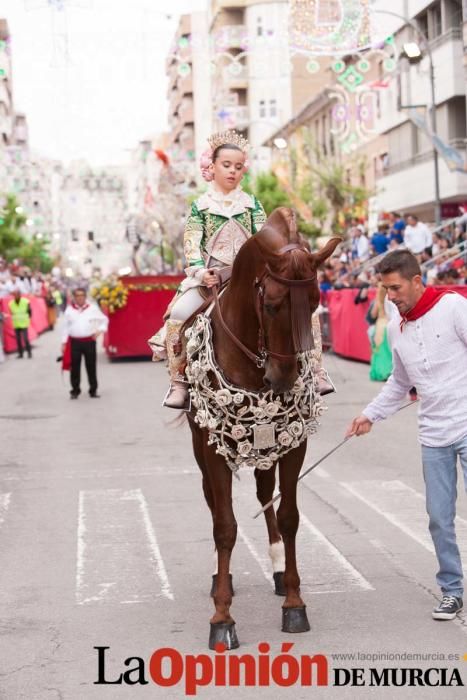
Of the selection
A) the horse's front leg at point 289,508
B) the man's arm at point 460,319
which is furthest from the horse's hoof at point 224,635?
the man's arm at point 460,319

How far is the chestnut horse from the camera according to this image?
18.2 feet

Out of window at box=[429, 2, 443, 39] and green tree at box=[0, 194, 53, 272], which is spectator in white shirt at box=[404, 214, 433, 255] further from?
green tree at box=[0, 194, 53, 272]

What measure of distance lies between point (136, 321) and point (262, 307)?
939 inches

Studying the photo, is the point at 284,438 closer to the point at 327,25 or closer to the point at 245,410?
the point at 245,410

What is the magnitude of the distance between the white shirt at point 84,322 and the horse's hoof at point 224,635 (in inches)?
582

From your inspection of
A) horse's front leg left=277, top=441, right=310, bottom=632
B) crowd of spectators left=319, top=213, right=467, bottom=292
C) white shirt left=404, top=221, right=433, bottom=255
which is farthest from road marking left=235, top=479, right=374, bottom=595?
white shirt left=404, top=221, right=433, bottom=255

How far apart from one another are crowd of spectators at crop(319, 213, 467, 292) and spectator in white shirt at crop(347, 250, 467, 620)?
47.2 feet

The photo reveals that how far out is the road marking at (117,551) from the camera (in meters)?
7.12

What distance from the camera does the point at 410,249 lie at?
27234 millimetres

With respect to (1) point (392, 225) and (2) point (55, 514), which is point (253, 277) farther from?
(1) point (392, 225)

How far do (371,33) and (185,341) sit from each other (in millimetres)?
18621

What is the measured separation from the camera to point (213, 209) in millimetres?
7242

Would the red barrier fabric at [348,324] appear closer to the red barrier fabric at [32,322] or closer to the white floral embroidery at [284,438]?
the red barrier fabric at [32,322]

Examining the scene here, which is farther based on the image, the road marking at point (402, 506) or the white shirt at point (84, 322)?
the white shirt at point (84, 322)
